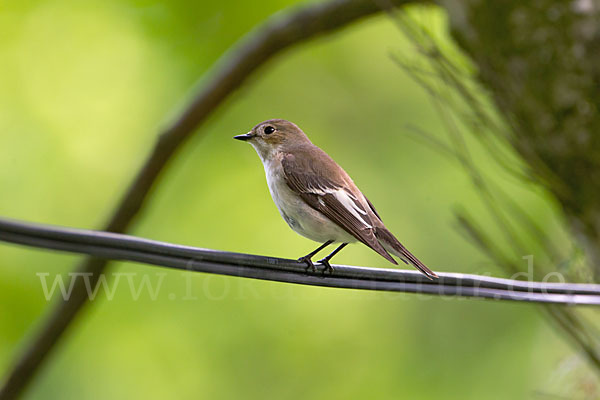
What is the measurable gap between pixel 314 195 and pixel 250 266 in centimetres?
84

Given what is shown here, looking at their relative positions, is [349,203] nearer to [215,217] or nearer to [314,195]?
[314,195]

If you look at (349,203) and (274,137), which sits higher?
(274,137)

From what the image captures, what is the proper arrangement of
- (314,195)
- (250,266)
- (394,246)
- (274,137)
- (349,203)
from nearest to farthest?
(250,266), (394,246), (349,203), (314,195), (274,137)

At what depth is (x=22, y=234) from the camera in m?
1.67

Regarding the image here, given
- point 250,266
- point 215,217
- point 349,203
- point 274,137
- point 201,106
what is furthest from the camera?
point 215,217

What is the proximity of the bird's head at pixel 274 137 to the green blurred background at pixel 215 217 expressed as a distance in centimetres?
352

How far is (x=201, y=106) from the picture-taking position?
4297mm

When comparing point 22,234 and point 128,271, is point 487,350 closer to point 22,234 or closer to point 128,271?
point 128,271

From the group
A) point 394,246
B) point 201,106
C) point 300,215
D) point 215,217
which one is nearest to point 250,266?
point 394,246

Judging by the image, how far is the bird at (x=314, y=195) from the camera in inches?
98.9

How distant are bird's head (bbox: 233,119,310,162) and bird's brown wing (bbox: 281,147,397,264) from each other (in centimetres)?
10

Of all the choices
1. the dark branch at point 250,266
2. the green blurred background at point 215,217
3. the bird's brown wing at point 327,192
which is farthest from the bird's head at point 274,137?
the green blurred background at point 215,217

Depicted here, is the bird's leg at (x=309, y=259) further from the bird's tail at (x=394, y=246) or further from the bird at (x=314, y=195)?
the bird's tail at (x=394, y=246)

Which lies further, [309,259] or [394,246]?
[309,259]
